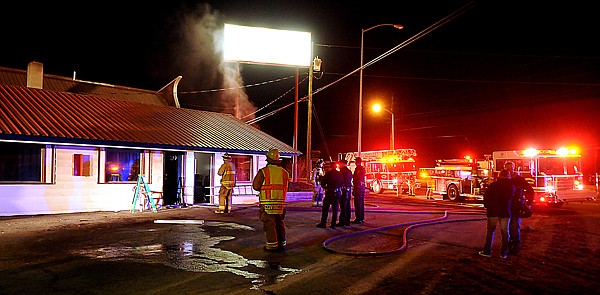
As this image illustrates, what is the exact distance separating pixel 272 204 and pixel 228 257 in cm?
129

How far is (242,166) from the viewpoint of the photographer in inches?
846

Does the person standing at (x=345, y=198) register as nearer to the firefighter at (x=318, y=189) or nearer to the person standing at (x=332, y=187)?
the person standing at (x=332, y=187)

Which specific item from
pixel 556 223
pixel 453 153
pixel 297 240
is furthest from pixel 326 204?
pixel 453 153

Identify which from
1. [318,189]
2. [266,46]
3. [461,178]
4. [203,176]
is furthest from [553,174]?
[266,46]

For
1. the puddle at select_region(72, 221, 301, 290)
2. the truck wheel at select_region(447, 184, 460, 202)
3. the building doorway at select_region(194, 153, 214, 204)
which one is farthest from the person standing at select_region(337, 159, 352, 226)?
the truck wheel at select_region(447, 184, 460, 202)

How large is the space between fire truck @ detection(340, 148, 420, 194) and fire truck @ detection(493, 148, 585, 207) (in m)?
9.92

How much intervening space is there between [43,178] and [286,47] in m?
14.0

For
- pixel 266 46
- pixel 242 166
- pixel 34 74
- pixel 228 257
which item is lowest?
pixel 228 257

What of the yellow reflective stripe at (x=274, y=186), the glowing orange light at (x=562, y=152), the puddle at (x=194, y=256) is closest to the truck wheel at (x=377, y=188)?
the glowing orange light at (x=562, y=152)

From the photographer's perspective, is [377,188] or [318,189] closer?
[318,189]

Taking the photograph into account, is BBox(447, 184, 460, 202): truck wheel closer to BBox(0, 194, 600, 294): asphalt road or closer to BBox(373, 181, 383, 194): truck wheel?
BBox(373, 181, 383, 194): truck wheel

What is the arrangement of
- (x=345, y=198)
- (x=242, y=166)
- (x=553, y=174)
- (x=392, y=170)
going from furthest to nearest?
(x=392, y=170) < (x=242, y=166) < (x=553, y=174) < (x=345, y=198)

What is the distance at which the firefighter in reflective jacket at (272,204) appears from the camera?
352 inches

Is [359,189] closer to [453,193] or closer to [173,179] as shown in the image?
[173,179]
